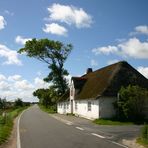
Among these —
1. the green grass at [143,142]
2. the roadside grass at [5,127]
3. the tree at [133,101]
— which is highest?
the tree at [133,101]

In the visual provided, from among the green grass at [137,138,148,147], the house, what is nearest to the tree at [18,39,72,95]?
the house

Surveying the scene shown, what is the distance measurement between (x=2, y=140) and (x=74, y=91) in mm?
34049

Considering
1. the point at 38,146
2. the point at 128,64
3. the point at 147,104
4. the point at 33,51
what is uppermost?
the point at 33,51

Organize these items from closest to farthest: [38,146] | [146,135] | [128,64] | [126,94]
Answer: [38,146]
[146,135]
[126,94]
[128,64]

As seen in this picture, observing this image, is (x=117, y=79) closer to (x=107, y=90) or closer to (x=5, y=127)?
(x=107, y=90)

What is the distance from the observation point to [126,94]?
3622 cm

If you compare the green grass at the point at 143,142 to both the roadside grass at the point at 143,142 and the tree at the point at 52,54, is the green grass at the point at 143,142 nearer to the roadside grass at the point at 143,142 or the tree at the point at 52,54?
the roadside grass at the point at 143,142

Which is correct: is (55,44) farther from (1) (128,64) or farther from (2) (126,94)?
(2) (126,94)

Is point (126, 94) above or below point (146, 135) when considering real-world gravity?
above

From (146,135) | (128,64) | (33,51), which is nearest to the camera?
(146,135)

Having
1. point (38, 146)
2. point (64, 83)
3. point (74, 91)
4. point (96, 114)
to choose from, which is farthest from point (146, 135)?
point (64, 83)

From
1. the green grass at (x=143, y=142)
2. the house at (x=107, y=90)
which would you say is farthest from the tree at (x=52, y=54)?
the green grass at (x=143, y=142)

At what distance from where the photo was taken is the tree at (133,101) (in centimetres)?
3575

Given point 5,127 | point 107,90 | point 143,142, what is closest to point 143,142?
point 143,142
